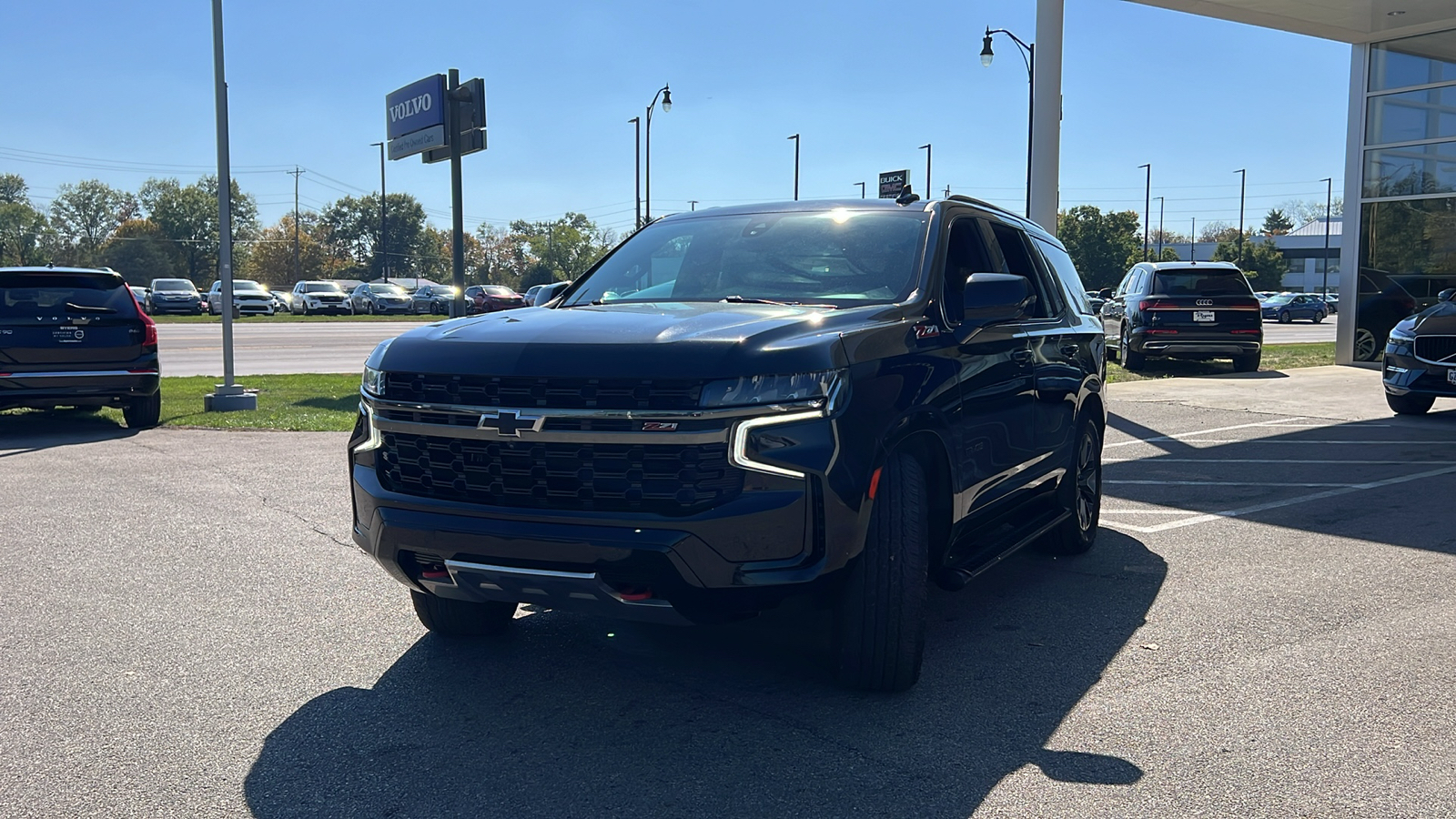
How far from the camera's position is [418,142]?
1683 cm

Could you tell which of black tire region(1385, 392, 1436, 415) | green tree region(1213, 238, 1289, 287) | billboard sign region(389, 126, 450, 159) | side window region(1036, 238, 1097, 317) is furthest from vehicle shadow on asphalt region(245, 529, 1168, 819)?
green tree region(1213, 238, 1289, 287)

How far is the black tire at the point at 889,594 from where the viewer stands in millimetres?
3797

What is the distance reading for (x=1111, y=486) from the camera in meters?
8.88

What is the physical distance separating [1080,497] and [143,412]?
9.93 m

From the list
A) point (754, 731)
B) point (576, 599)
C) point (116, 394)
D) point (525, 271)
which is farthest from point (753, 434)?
point (525, 271)

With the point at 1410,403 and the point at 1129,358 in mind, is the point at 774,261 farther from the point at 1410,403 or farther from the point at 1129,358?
the point at 1129,358

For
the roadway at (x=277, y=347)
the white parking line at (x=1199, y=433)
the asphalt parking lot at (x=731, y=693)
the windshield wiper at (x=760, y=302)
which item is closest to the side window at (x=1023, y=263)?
the asphalt parking lot at (x=731, y=693)

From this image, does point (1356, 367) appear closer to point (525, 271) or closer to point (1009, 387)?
point (1009, 387)

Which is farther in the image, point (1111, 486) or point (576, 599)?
point (1111, 486)

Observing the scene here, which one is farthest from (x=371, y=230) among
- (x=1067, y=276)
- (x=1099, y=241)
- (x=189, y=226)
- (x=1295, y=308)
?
(x=1067, y=276)

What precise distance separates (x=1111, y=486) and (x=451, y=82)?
10880 millimetres

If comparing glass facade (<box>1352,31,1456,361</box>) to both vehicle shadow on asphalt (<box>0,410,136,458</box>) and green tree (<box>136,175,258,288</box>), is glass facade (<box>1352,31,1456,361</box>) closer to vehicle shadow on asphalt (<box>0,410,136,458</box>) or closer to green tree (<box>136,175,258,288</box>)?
vehicle shadow on asphalt (<box>0,410,136,458</box>)

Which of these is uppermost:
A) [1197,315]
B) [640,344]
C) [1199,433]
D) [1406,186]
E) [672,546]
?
[1406,186]

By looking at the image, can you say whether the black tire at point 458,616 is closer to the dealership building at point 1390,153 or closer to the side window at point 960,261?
the side window at point 960,261
